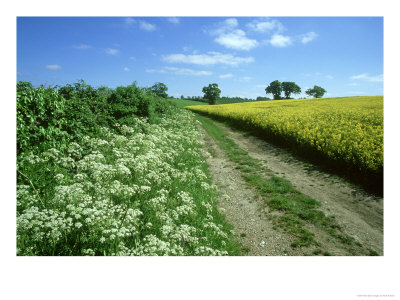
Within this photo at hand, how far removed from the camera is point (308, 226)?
4.11m

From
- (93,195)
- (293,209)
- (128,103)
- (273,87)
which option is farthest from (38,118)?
(273,87)

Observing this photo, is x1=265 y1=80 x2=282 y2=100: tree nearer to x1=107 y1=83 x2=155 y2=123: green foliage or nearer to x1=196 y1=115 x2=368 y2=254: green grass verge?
x1=196 y1=115 x2=368 y2=254: green grass verge

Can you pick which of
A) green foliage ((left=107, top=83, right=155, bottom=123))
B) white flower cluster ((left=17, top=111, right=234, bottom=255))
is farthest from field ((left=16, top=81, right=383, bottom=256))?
green foliage ((left=107, top=83, right=155, bottom=123))

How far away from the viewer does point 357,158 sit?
6699 mm

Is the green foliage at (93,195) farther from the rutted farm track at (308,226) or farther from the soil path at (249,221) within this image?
the rutted farm track at (308,226)

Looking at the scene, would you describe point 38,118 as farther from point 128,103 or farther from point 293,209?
point 293,209

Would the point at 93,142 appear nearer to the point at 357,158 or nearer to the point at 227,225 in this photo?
the point at 227,225

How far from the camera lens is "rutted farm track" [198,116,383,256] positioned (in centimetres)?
356
